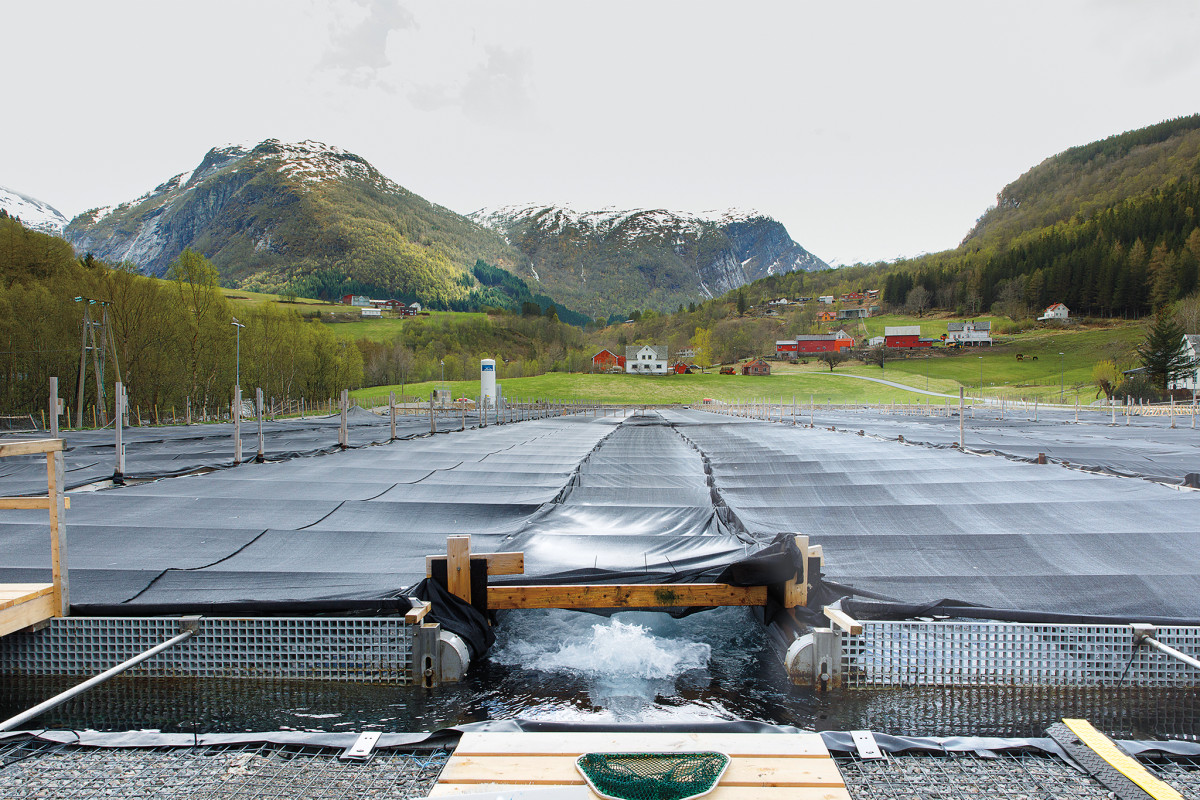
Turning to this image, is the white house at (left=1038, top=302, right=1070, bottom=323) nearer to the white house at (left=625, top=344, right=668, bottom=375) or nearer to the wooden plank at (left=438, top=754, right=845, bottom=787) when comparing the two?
the white house at (left=625, top=344, right=668, bottom=375)

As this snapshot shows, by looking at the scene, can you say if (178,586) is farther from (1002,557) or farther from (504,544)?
(1002,557)

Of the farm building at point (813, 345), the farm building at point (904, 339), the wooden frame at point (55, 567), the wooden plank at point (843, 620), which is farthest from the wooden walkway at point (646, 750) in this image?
the farm building at point (904, 339)

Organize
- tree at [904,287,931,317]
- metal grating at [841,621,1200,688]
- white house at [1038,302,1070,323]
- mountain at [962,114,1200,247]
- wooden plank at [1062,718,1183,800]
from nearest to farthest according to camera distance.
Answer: wooden plank at [1062,718,1183,800] < metal grating at [841,621,1200,688] < white house at [1038,302,1070,323] < tree at [904,287,931,317] < mountain at [962,114,1200,247]

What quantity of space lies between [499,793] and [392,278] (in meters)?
190

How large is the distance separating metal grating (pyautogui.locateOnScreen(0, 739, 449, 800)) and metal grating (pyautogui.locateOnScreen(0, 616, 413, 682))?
1.14 meters

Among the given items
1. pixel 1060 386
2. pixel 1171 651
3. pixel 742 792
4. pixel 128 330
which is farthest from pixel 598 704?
pixel 1060 386

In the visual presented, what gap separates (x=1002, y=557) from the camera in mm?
Result: 6152

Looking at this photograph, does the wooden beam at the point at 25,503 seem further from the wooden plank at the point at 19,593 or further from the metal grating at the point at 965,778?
the metal grating at the point at 965,778

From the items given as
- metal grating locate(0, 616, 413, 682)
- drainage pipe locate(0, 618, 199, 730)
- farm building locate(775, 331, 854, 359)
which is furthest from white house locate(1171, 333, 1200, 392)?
drainage pipe locate(0, 618, 199, 730)

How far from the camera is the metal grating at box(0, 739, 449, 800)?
316 cm

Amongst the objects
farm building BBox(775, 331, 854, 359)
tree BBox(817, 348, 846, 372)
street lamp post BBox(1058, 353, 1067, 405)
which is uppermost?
farm building BBox(775, 331, 854, 359)

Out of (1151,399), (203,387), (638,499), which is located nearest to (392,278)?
(203,387)

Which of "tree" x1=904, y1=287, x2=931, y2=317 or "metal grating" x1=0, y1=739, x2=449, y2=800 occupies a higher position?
"tree" x1=904, y1=287, x2=931, y2=317

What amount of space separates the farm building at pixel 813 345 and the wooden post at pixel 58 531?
369 feet
